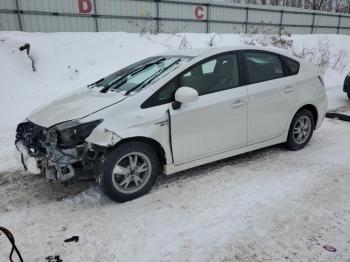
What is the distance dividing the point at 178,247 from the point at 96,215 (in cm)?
106

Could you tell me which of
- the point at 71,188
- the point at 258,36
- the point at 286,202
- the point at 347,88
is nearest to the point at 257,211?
the point at 286,202

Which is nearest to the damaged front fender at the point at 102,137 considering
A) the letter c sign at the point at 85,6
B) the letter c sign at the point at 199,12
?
the letter c sign at the point at 85,6

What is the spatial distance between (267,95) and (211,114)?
1.04 metres

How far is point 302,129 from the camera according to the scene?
17.0 feet

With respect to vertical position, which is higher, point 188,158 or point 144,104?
point 144,104

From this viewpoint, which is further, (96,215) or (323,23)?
(323,23)

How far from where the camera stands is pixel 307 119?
5.19 meters

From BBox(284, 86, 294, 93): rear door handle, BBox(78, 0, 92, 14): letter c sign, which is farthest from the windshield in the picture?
BBox(78, 0, 92, 14): letter c sign

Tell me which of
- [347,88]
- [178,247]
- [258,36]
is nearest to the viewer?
[178,247]

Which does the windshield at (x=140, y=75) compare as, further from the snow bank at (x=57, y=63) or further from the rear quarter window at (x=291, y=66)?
the snow bank at (x=57, y=63)

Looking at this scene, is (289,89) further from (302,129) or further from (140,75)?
(140,75)

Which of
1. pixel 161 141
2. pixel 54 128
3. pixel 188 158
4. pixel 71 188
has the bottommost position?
pixel 71 188

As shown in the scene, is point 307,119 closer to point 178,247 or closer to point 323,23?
point 178,247

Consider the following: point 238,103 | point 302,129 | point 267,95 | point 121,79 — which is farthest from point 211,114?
point 302,129
